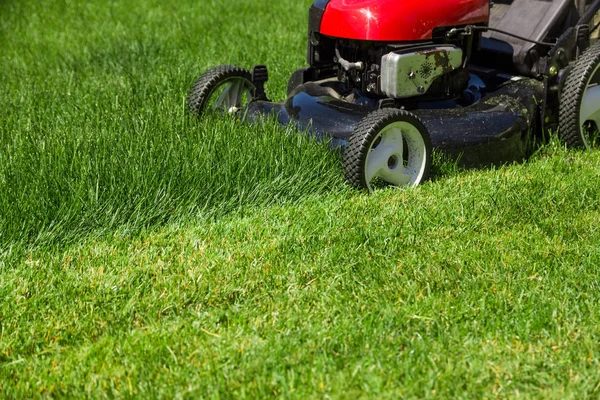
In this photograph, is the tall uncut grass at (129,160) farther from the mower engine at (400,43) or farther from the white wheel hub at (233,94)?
the mower engine at (400,43)

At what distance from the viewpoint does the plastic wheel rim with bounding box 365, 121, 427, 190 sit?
378 centimetres

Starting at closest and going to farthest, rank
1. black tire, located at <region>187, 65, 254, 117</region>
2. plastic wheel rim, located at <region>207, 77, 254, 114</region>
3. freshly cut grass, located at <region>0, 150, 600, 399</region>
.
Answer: freshly cut grass, located at <region>0, 150, 600, 399</region>
black tire, located at <region>187, 65, 254, 117</region>
plastic wheel rim, located at <region>207, 77, 254, 114</region>

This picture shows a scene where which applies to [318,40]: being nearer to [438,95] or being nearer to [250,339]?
[438,95]

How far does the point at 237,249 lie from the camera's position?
3.30 m

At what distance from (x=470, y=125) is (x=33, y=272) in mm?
1986

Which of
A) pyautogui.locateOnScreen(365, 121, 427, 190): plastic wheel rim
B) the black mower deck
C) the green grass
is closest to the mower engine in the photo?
the black mower deck

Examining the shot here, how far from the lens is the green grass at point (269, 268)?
256 centimetres

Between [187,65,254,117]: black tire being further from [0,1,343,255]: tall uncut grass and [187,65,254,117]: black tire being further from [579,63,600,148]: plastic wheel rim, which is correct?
[579,63,600,148]: plastic wheel rim

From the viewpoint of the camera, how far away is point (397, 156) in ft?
12.7

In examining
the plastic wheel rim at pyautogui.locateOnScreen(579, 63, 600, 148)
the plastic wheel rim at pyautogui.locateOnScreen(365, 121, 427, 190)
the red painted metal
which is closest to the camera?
the plastic wheel rim at pyautogui.locateOnScreen(365, 121, 427, 190)

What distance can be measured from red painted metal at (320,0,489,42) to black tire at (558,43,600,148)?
52 centimetres

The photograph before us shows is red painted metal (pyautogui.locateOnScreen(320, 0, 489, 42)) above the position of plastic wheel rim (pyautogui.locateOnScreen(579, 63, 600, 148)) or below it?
above

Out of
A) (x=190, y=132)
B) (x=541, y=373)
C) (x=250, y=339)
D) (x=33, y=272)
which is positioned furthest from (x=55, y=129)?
(x=541, y=373)

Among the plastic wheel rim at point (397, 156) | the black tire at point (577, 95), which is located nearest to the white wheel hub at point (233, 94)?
the plastic wheel rim at point (397, 156)
